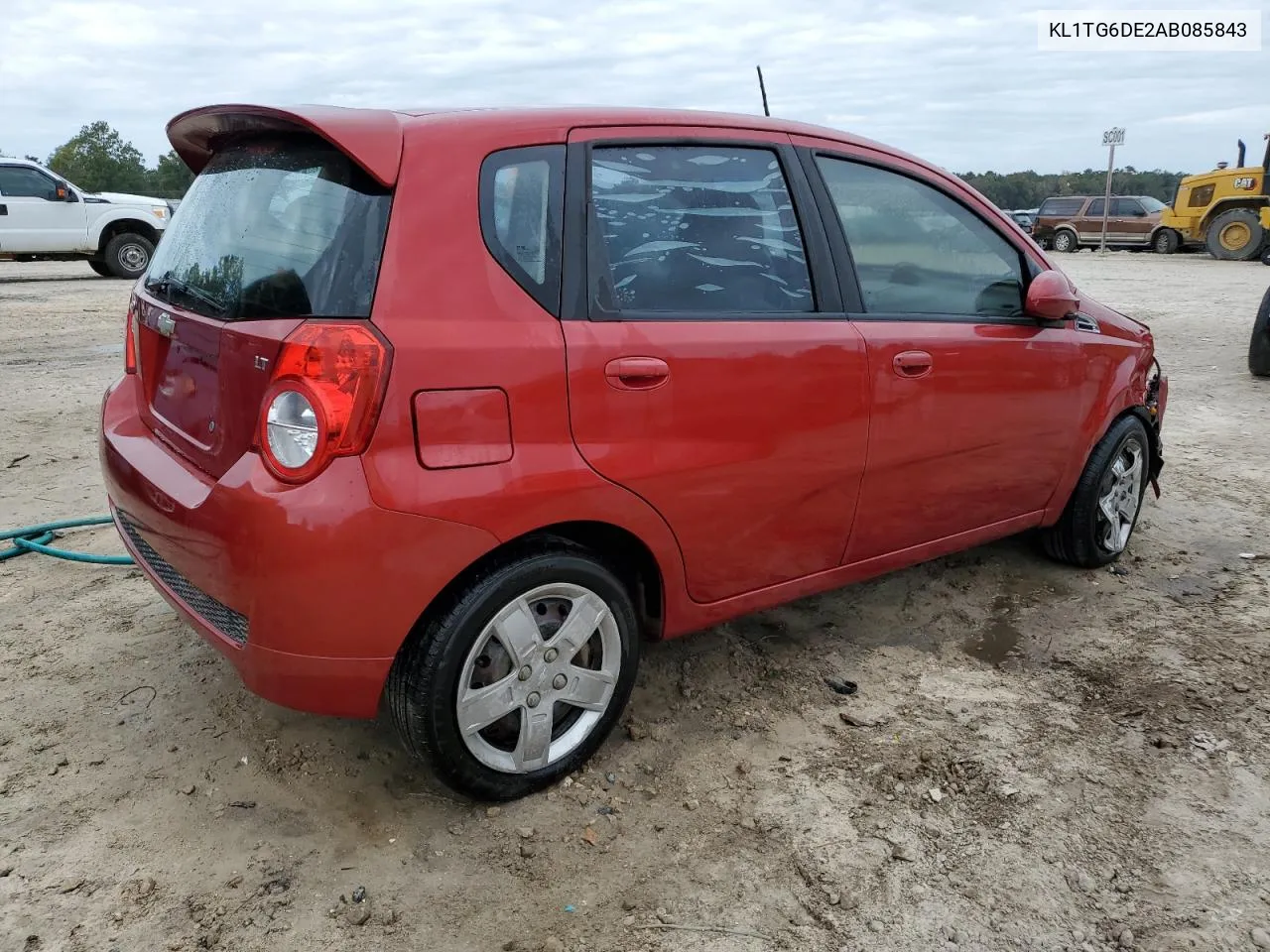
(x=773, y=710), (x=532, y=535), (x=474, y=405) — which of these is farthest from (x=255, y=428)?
(x=773, y=710)

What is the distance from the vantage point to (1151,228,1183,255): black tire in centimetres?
2527

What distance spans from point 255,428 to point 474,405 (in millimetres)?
475

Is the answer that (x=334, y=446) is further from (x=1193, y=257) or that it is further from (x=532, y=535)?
(x=1193, y=257)

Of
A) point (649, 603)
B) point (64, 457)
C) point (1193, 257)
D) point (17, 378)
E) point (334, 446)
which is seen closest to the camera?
point (334, 446)

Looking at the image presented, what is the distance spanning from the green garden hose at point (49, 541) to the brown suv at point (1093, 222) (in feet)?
90.2

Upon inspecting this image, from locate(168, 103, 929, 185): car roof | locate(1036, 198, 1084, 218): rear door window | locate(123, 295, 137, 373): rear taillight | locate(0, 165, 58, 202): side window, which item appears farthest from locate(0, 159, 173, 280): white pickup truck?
locate(1036, 198, 1084, 218): rear door window

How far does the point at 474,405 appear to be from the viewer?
2.22 metres

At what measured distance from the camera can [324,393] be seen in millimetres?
2092

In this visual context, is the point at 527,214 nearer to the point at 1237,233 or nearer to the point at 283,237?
the point at 283,237

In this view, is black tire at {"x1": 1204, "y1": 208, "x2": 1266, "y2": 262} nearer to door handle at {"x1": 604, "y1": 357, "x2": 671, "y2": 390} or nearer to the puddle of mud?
the puddle of mud

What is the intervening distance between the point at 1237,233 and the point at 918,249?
77.5 ft

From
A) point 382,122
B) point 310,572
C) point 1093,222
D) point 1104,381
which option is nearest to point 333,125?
point 382,122

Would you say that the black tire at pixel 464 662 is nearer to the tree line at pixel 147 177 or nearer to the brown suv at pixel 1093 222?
the brown suv at pixel 1093 222

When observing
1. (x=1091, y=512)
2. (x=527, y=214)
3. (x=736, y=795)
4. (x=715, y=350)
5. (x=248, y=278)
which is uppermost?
(x=527, y=214)
